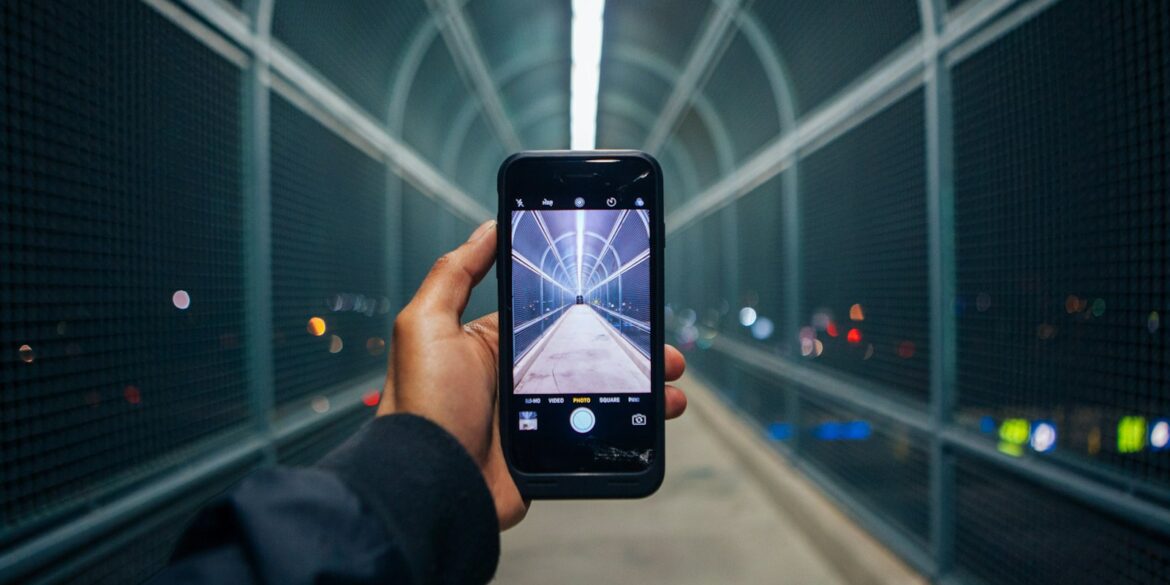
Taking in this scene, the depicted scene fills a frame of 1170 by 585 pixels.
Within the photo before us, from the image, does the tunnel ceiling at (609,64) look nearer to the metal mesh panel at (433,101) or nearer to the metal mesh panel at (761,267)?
the metal mesh panel at (433,101)

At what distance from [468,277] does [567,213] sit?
15.5 inches

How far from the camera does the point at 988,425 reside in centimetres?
276

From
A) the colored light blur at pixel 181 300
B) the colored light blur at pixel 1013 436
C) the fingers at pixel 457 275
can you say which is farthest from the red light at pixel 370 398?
the colored light blur at pixel 1013 436

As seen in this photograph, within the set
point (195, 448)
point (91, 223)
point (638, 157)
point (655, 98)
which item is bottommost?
point (195, 448)

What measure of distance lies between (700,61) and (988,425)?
5.26 meters

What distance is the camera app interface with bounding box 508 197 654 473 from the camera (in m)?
1.76

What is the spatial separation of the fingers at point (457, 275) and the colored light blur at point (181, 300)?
1.04 m

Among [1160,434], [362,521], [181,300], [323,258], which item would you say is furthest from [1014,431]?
[323,258]

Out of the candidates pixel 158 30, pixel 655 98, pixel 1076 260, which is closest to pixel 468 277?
pixel 158 30

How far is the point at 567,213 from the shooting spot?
187 cm

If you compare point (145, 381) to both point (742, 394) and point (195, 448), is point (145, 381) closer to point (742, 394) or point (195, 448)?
point (195, 448)

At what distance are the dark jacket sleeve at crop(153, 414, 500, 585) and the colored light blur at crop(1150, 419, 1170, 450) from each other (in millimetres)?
1952

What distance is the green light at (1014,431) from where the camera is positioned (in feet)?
8.25

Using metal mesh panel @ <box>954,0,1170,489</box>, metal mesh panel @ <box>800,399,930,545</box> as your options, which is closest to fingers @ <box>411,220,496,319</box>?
metal mesh panel @ <box>954,0,1170,489</box>
